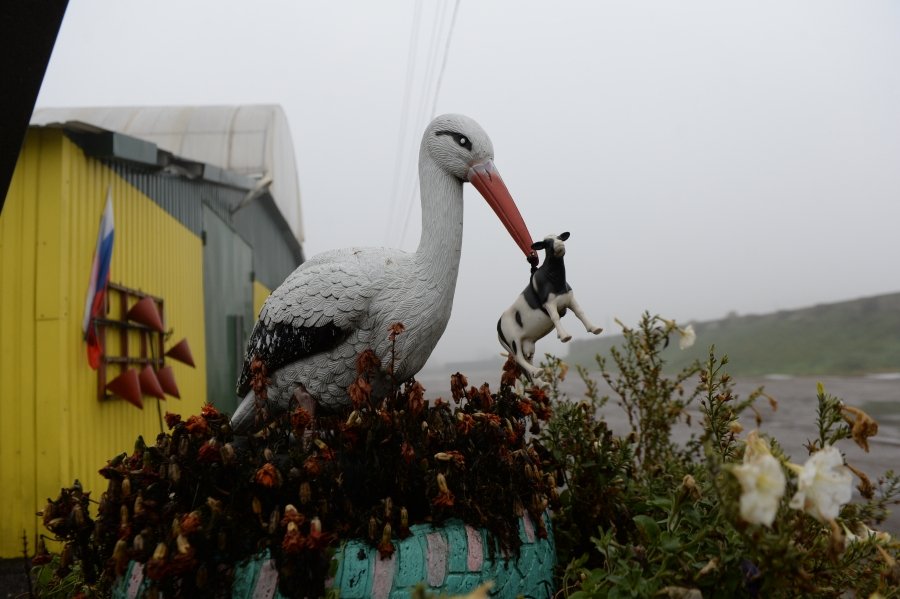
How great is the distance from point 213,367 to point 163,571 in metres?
6.46

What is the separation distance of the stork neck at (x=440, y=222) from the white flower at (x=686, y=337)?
1.14 meters

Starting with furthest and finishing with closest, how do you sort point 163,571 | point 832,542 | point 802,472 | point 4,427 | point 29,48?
point 4,427 < point 29,48 < point 163,571 < point 832,542 < point 802,472

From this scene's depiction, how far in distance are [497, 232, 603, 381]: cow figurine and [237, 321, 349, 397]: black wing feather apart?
23.3 inches

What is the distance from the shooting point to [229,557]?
1.53 metres

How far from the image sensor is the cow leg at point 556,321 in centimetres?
195

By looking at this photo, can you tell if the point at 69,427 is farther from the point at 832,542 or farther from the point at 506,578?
the point at 832,542

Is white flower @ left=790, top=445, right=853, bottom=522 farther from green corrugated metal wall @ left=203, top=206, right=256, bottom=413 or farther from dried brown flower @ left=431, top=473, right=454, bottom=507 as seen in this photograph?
green corrugated metal wall @ left=203, top=206, right=256, bottom=413

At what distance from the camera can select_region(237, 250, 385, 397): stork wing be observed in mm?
2027

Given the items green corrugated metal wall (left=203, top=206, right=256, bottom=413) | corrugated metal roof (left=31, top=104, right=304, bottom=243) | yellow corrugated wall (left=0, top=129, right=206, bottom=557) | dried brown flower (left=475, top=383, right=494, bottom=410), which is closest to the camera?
dried brown flower (left=475, top=383, right=494, bottom=410)

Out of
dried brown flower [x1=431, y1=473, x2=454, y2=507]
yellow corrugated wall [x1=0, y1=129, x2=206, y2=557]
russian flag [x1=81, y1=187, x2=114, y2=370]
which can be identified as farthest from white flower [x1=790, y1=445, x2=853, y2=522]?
russian flag [x1=81, y1=187, x2=114, y2=370]

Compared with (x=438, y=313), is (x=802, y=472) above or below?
below

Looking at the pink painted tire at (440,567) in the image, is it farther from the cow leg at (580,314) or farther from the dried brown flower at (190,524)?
the cow leg at (580,314)

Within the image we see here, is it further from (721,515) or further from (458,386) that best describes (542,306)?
(721,515)

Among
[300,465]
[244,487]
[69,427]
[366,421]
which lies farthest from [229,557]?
[69,427]
